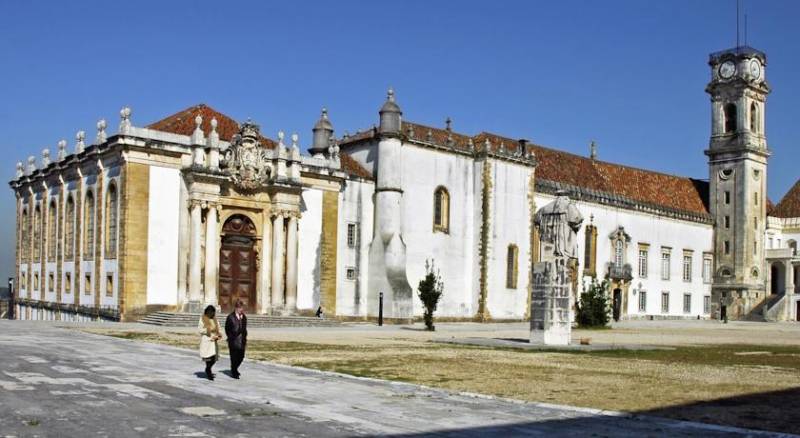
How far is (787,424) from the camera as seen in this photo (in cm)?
1155

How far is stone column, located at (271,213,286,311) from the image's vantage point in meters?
42.0

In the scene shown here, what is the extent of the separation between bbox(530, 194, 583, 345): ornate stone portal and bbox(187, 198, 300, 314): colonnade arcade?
17.3 metres

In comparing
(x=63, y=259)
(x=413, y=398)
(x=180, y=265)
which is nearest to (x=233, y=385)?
(x=413, y=398)

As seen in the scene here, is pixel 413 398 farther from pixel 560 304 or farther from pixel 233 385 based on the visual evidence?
pixel 560 304

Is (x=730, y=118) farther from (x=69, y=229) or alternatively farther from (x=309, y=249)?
(x=69, y=229)

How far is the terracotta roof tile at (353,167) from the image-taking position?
47188 mm

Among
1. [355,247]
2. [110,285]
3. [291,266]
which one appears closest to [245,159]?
[291,266]

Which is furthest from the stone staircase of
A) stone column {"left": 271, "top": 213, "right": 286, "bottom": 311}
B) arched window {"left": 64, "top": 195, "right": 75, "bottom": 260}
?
arched window {"left": 64, "top": 195, "right": 75, "bottom": 260}

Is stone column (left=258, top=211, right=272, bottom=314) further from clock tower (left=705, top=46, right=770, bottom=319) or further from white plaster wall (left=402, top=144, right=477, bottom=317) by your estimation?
clock tower (left=705, top=46, right=770, bottom=319)

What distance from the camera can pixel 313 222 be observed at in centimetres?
4459

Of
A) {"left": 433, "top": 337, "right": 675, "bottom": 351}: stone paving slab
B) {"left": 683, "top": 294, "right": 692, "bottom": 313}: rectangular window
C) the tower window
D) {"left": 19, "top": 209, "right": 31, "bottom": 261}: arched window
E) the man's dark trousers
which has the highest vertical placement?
the tower window

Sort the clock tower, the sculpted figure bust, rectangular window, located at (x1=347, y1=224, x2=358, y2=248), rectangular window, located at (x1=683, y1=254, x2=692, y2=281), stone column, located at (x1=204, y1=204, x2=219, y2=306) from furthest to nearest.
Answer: the clock tower → rectangular window, located at (x1=683, y1=254, x2=692, y2=281) → rectangular window, located at (x1=347, y1=224, x2=358, y2=248) → stone column, located at (x1=204, y1=204, x2=219, y2=306) → the sculpted figure bust

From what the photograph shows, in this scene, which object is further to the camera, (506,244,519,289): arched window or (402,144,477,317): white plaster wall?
(506,244,519,289): arched window

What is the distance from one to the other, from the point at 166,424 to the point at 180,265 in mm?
29404
